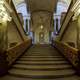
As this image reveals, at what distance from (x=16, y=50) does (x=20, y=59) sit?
561 millimetres

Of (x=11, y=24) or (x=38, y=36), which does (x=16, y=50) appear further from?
(x=38, y=36)

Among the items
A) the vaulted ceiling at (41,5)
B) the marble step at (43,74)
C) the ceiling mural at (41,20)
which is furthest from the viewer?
the ceiling mural at (41,20)

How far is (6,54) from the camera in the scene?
7227mm

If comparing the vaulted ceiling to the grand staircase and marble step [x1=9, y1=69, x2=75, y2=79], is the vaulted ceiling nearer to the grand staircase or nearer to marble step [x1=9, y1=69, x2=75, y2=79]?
the grand staircase

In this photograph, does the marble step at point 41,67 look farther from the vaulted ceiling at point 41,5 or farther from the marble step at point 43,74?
the vaulted ceiling at point 41,5

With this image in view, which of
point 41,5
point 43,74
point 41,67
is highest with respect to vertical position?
point 41,5

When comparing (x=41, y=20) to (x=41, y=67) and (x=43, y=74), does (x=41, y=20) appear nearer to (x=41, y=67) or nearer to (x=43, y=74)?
(x=41, y=67)

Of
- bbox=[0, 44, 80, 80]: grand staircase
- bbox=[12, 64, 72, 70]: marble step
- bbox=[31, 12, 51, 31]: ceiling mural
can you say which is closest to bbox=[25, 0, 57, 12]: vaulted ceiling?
bbox=[31, 12, 51, 31]: ceiling mural

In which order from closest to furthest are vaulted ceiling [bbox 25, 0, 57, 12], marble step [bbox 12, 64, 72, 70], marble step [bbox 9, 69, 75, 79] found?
marble step [bbox 9, 69, 75, 79] → marble step [bbox 12, 64, 72, 70] → vaulted ceiling [bbox 25, 0, 57, 12]

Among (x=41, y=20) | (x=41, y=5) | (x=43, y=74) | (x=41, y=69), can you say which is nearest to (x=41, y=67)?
(x=41, y=69)

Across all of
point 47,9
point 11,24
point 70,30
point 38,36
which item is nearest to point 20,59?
point 11,24

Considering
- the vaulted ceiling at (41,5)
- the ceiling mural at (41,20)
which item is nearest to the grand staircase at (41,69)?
the vaulted ceiling at (41,5)

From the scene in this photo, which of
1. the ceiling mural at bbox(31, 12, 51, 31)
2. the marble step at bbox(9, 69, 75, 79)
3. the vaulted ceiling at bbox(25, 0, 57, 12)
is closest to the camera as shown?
the marble step at bbox(9, 69, 75, 79)

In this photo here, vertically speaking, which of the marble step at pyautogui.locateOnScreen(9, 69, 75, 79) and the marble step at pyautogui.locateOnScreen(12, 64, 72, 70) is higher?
the marble step at pyautogui.locateOnScreen(12, 64, 72, 70)
